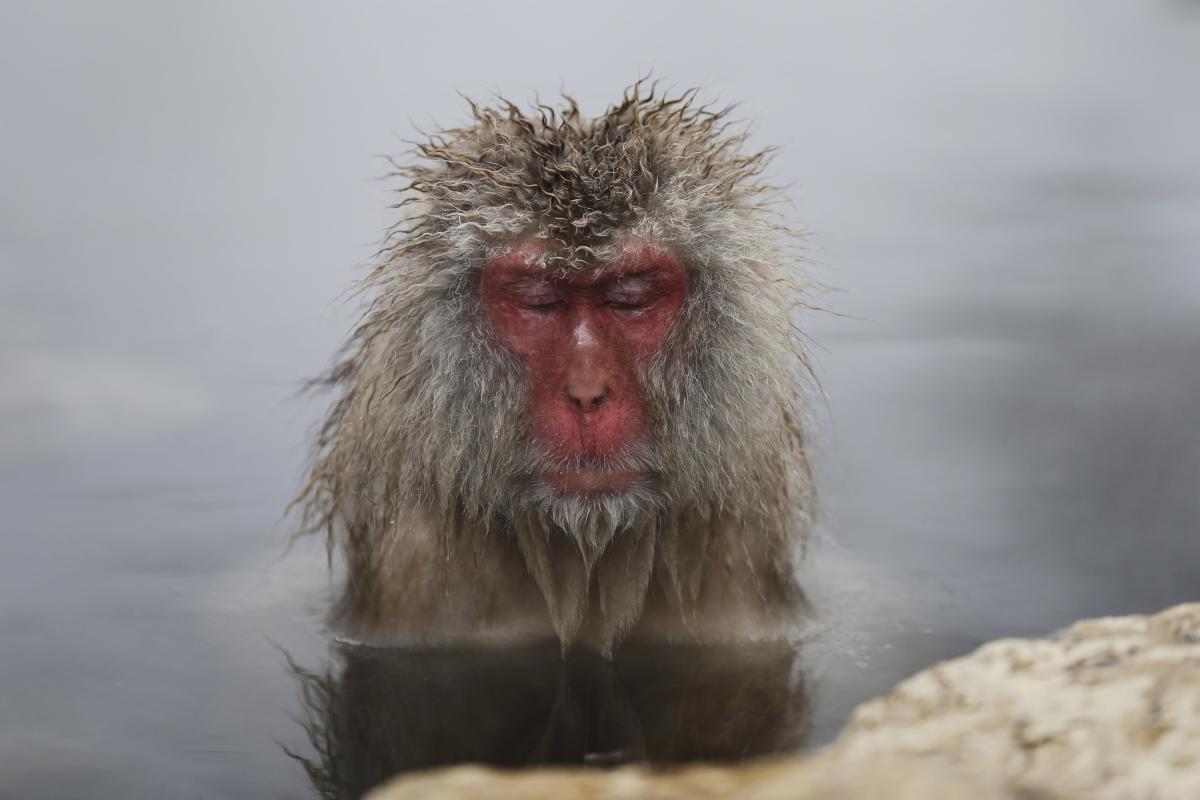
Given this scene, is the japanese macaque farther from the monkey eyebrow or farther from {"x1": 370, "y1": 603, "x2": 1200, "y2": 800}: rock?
{"x1": 370, "y1": 603, "x2": 1200, "y2": 800}: rock

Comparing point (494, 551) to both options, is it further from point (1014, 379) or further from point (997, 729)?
point (1014, 379)

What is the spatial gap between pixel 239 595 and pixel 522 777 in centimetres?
263

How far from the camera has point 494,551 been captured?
3.10 m

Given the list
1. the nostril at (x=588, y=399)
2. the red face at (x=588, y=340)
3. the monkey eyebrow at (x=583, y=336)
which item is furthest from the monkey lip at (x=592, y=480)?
the monkey eyebrow at (x=583, y=336)

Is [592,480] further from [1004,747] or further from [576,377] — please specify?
[1004,747]

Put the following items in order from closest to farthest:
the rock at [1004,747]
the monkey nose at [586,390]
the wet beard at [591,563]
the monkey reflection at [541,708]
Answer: the rock at [1004,747] < the monkey reflection at [541,708] < the monkey nose at [586,390] < the wet beard at [591,563]

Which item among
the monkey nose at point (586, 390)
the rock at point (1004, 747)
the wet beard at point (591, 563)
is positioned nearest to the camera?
the rock at point (1004, 747)

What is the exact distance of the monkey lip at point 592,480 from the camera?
2.74 metres

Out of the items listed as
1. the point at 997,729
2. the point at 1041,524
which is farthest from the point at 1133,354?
the point at 997,729

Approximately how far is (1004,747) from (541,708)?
5.11 ft

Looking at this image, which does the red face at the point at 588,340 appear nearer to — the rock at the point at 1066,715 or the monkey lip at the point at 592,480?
the monkey lip at the point at 592,480

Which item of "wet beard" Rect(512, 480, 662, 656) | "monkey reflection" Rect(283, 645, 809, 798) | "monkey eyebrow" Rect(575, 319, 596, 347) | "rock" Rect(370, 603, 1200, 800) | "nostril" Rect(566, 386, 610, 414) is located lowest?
"rock" Rect(370, 603, 1200, 800)

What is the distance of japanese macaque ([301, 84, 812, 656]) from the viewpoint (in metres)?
2.73

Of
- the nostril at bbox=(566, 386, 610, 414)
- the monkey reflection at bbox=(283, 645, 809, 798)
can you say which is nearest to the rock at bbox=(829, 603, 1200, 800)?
the monkey reflection at bbox=(283, 645, 809, 798)
